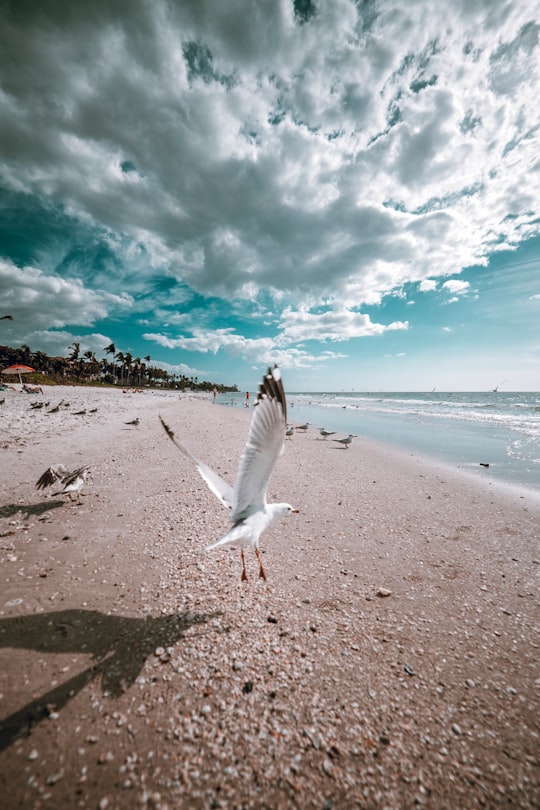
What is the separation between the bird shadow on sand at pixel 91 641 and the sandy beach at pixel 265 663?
15 millimetres

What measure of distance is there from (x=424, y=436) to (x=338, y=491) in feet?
43.2

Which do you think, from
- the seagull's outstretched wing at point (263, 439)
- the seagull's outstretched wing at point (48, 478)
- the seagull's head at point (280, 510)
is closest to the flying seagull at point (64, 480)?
the seagull's outstretched wing at point (48, 478)

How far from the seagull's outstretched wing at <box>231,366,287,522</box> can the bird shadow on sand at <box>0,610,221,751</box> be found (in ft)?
5.13

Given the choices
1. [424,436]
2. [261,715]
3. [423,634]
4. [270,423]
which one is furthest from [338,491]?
[424,436]

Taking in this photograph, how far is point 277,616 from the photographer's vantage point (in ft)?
11.2

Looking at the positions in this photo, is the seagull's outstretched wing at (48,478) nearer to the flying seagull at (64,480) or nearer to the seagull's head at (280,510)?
the flying seagull at (64,480)

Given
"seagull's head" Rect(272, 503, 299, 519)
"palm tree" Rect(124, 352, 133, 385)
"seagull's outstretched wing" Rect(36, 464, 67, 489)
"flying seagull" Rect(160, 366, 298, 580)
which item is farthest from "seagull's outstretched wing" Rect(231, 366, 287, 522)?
"palm tree" Rect(124, 352, 133, 385)

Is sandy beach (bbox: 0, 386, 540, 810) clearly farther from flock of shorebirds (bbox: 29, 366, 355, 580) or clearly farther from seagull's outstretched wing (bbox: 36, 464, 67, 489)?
flock of shorebirds (bbox: 29, 366, 355, 580)

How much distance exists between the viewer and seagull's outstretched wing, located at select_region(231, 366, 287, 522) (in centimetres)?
356

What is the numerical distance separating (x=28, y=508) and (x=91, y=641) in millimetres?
4048

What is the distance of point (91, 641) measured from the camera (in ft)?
9.55

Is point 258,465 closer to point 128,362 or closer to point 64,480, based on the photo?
point 64,480

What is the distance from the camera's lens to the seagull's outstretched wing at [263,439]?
3.56 metres

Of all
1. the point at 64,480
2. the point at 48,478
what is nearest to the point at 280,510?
the point at 64,480
